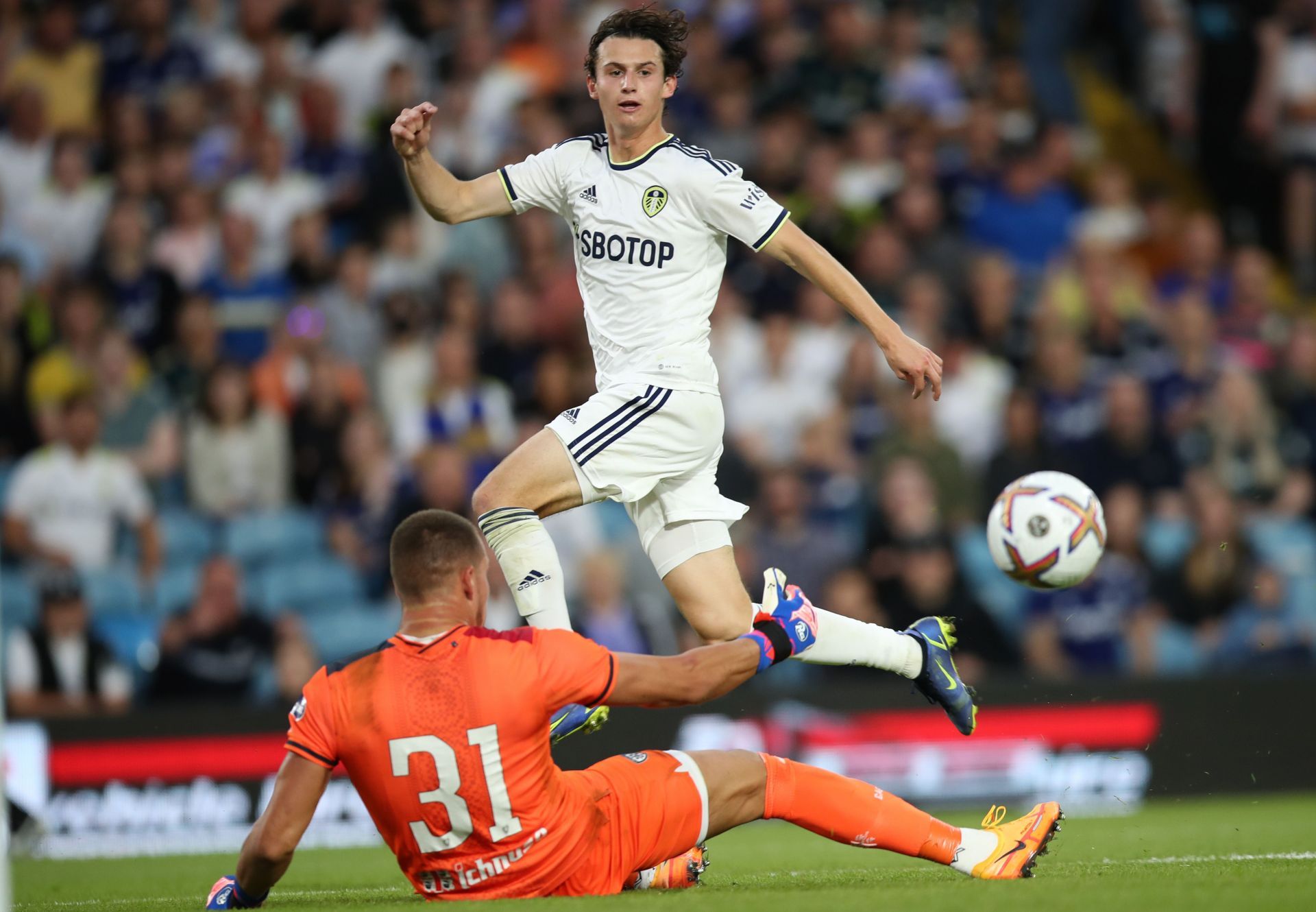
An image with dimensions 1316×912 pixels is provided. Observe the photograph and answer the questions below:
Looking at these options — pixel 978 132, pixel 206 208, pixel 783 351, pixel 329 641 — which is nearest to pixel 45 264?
pixel 206 208

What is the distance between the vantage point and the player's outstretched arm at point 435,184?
6.14 meters

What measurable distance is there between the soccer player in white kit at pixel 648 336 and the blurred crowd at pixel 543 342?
14.0ft

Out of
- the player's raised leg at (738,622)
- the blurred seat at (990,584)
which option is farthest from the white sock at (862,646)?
the blurred seat at (990,584)

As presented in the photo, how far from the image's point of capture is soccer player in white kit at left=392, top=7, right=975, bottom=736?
6.10 m

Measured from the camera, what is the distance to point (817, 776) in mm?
5488

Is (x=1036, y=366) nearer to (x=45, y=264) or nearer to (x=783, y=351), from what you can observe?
(x=783, y=351)

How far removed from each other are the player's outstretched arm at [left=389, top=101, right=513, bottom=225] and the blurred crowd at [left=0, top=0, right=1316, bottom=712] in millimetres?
4302

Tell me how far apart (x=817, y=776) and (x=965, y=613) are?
5.38 meters

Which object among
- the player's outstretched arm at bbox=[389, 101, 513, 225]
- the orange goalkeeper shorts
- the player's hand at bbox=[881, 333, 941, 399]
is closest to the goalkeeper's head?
the orange goalkeeper shorts

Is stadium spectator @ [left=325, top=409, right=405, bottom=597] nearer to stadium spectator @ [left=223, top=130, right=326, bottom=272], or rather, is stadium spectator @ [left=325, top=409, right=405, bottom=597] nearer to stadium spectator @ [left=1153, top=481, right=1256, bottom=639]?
stadium spectator @ [left=223, top=130, right=326, bottom=272]

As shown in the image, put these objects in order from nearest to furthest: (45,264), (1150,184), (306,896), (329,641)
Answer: (306,896)
(329,641)
(45,264)
(1150,184)

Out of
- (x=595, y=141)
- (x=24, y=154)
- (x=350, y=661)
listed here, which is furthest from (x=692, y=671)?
(x=24, y=154)

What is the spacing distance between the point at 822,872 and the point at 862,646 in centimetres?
96

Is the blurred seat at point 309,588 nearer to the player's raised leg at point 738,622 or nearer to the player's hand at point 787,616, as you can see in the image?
the player's raised leg at point 738,622
